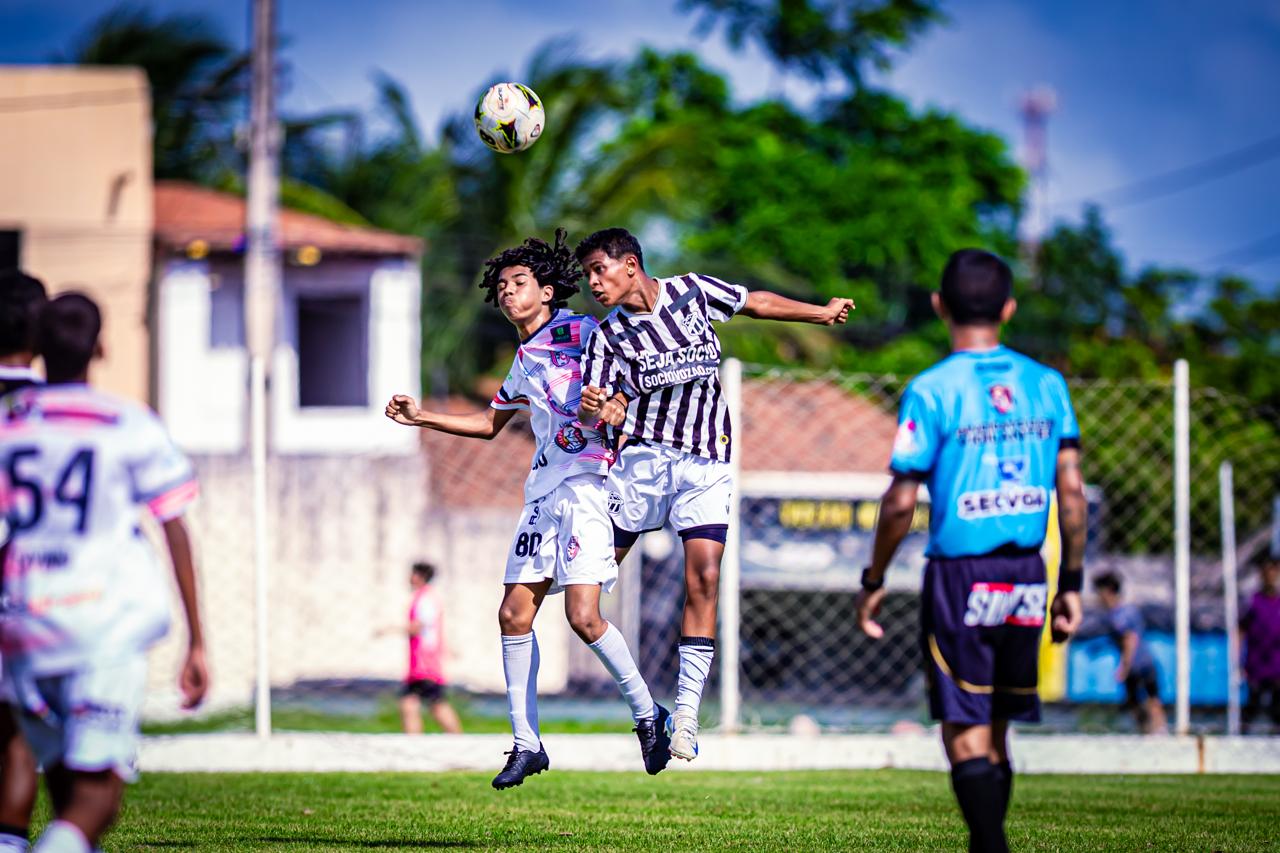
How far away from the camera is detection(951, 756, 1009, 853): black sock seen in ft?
17.7

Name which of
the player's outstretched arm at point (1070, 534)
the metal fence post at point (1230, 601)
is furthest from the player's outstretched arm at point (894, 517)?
the metal fence post at point (1230, 601)

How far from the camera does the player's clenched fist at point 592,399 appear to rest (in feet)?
23.5

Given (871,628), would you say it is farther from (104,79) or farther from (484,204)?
(484,204)

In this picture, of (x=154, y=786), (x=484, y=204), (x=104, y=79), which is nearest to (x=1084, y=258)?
(x=484, y=204)

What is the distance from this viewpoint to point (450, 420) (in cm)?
798

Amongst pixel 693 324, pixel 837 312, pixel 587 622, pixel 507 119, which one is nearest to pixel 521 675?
pixel 587 622

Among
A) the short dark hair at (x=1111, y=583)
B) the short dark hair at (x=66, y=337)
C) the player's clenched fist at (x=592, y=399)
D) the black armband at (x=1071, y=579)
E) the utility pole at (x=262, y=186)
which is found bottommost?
the short dark hair at (x=1111, y=583)

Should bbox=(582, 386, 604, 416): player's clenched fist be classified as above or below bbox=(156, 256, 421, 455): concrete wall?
below

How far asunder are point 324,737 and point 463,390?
23.0m

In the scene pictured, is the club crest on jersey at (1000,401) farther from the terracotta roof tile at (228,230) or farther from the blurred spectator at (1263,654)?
the terracotta roof tile at (228,230)

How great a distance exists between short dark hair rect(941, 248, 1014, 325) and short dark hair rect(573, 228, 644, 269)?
7.14 ft

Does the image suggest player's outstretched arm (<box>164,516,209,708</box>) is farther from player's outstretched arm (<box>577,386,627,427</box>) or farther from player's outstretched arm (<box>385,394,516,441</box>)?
player's outstretched arm (<box>385,394,516,441</box>)

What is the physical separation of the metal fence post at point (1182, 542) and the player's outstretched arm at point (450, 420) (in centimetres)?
652

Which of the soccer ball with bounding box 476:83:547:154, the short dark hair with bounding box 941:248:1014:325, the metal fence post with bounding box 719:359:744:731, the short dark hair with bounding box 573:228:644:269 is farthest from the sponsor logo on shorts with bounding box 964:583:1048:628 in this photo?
the metal fence post with bounding box 719:359:744:731
